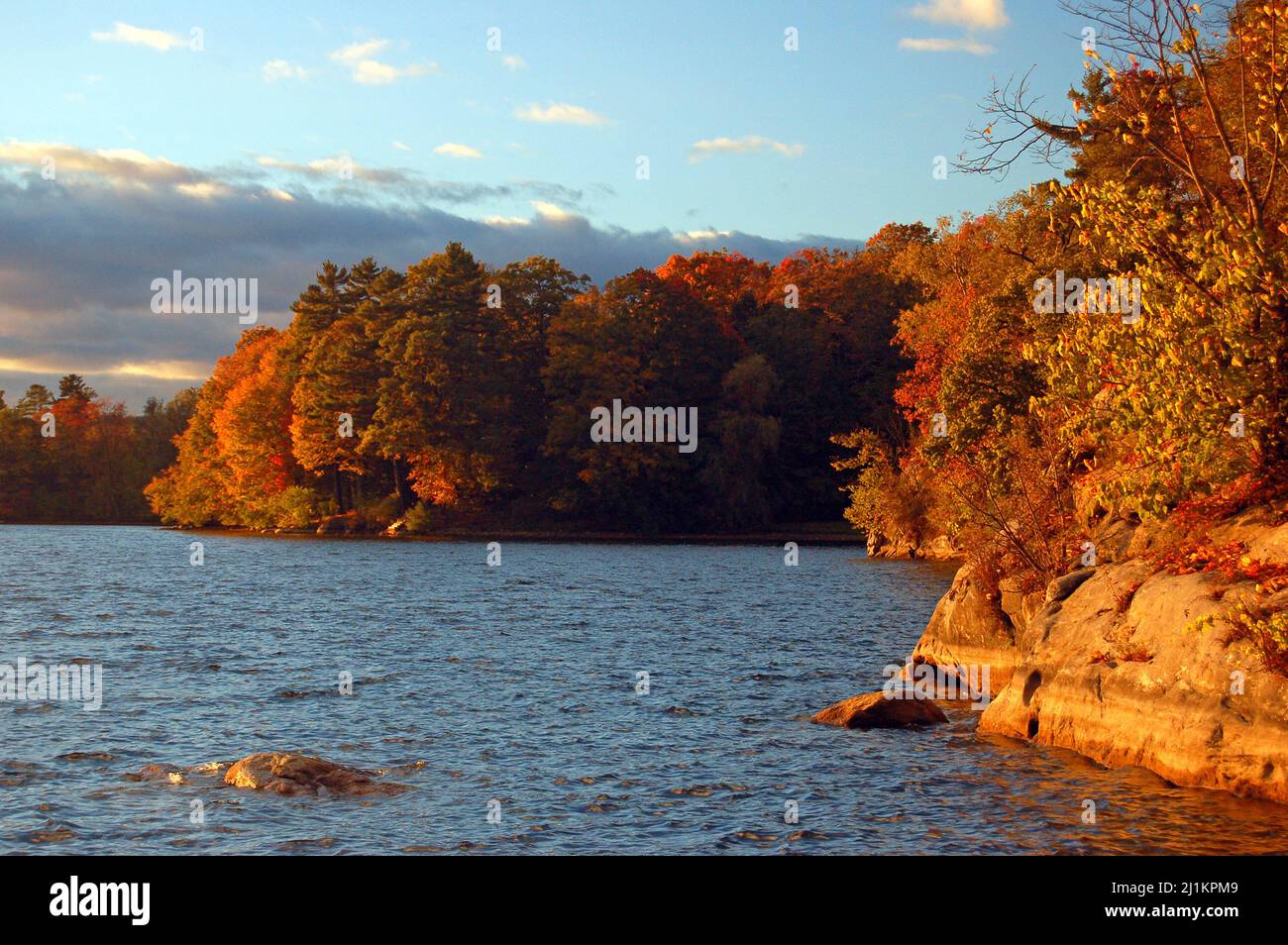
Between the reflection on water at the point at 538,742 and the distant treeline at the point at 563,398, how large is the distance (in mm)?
47249

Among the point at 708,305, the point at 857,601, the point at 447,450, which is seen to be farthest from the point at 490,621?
the point at 708,305

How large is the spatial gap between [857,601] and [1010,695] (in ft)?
73.2

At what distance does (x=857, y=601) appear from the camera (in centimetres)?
4269

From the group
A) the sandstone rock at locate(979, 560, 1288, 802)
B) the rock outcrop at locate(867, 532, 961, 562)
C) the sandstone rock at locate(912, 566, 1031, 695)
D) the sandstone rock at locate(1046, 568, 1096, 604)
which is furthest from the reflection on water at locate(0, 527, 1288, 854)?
the rock outcrop at locate(867, 532, 961, 562)

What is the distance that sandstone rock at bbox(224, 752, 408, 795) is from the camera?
16.0 m

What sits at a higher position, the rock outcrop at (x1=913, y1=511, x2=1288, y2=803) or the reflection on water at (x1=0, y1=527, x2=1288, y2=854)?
the rock outcrop at (x1=913, y1=511, x2=1288, y2=803)

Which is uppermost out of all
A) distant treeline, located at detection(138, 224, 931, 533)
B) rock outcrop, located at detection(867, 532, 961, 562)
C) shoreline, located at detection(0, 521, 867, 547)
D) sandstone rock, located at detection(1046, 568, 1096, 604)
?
distant treeline, located at detection(138, 224, 931, 533)

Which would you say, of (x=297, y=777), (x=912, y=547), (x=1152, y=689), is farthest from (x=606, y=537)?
(x=297, y=777)

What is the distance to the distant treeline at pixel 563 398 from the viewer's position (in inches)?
3524

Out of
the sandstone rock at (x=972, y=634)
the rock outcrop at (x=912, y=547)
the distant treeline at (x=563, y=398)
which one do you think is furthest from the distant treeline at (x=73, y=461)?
the sandstone rock at (x=972, y=634)

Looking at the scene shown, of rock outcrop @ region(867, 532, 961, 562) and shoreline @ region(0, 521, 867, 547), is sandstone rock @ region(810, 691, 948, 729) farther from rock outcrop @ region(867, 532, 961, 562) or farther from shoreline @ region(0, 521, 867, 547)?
shoreline @ region(0, 521, 867, 547)

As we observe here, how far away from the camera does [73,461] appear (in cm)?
12738

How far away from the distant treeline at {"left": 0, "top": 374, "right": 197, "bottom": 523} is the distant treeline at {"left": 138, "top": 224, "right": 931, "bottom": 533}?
1362 inches

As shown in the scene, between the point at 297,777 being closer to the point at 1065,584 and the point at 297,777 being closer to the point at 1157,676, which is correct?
the point at 1157,676
